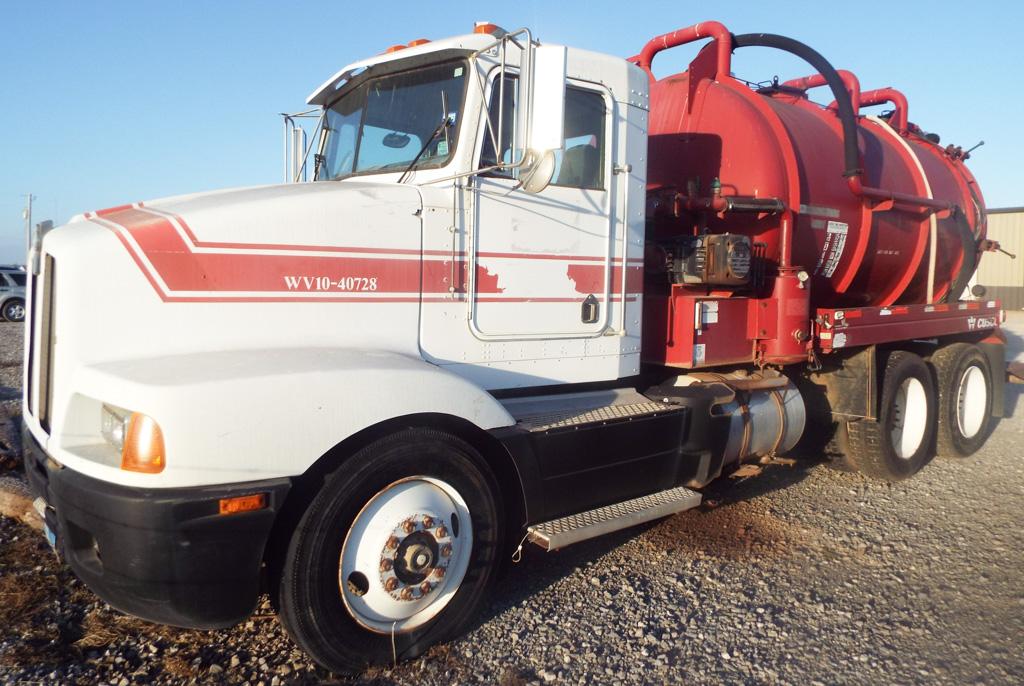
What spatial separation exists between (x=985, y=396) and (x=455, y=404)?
6737 mm

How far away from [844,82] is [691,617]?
16.6 ft

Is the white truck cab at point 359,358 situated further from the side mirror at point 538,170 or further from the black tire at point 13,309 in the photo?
the black tire at point 13,309

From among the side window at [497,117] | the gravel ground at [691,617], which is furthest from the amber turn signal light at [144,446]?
the side window at [497,117]

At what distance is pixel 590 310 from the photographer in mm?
4277

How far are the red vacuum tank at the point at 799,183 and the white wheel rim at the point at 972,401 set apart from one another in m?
1.10

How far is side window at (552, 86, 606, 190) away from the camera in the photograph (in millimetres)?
4125

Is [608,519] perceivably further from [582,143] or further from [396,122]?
[396,122]

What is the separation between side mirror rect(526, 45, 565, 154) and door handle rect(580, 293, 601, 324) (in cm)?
110

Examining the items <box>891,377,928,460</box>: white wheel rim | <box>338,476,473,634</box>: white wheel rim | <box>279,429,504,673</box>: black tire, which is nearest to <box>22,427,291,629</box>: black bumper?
<box>279,429,504,673</box>: black tire

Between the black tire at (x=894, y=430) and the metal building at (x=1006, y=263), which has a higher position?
the metal building at (x=1006, y=263)

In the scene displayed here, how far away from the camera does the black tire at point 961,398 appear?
7176 millimetres

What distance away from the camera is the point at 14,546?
4.33 meters

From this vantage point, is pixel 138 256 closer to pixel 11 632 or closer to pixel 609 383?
pixel 11 632

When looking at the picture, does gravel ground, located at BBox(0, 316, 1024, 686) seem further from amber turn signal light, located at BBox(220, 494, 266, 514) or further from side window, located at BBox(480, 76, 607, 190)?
side window, located at BBox(480, 76, 607, 190)
